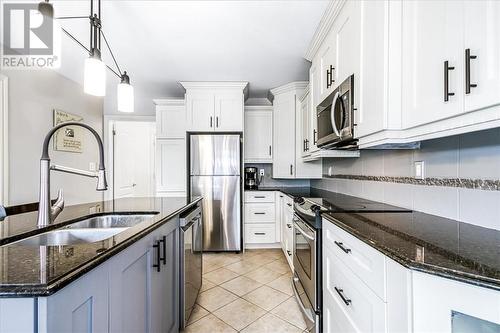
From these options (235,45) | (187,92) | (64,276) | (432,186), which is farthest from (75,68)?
(432,186)

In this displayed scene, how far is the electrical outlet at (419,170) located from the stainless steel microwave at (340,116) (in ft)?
1.32

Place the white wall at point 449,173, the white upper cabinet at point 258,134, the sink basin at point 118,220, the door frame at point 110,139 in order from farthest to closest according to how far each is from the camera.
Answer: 1. the door frame at point 110,139
2. the white upper cabinet at point 258,134
3. the sink basin at point 118,220
4. the white wall at point 449,173

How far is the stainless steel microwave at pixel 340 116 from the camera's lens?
162 centimetres

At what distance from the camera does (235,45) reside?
8.20 feet

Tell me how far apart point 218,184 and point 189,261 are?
1.73 meters

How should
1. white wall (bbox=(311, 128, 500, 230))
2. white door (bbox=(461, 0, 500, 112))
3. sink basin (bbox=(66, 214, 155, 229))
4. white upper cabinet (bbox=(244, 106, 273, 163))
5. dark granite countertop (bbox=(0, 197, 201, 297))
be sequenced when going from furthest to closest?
white upper cabinet (bbox=(244, 106, 273, 163))
sink basin (bbox=(66, 214, 155, 229))
white wall (bbox=(311, 128, 500, 230))
white door (bbox=(461, 0, 500, 112))
dark granite countertop (bbox=(0, 197, 201, 297))

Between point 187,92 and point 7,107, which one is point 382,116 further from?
point 7,107

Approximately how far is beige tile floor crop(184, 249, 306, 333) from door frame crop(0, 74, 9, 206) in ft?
7.12

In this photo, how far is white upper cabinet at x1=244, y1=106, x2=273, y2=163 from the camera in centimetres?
397

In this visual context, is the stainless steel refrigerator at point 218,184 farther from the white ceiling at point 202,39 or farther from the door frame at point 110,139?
the door frame at point 110,139

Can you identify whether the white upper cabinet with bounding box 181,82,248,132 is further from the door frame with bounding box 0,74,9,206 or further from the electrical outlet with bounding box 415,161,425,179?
the electrical outlet with bounding box 415,161,425,179

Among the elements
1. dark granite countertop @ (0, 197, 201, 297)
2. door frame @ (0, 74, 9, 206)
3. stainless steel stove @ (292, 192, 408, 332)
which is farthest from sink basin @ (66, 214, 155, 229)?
door frame @ (0, 74, 9, 206)

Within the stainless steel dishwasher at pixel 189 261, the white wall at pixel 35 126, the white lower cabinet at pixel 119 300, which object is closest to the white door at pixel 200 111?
the white wall at pixel 35 126

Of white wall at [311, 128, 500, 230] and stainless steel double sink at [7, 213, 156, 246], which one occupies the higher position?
white wall at [311, 128, 500, 230]
